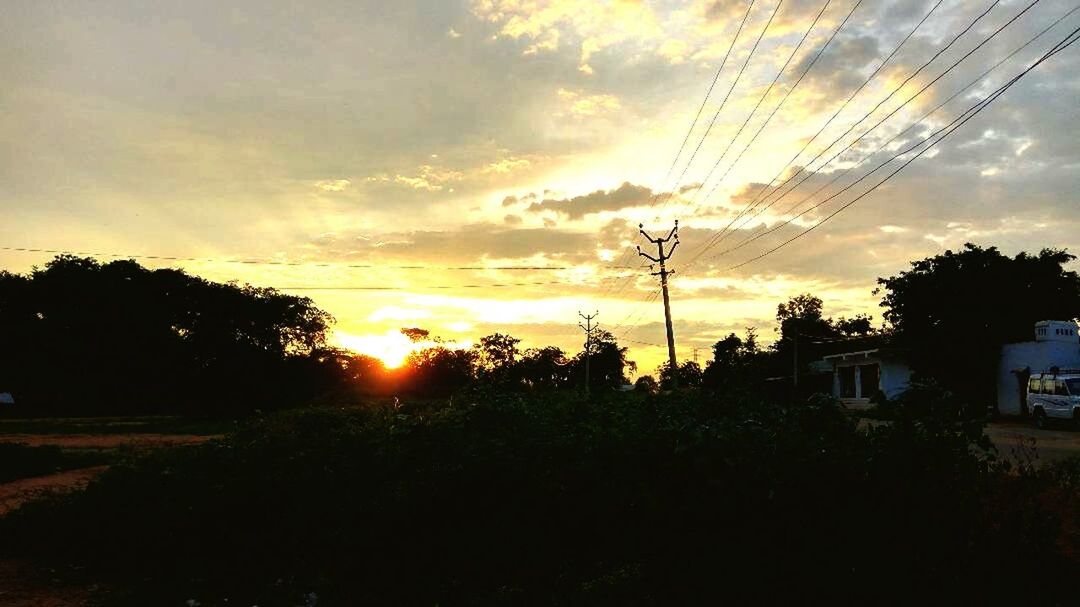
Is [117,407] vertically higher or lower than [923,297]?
lower

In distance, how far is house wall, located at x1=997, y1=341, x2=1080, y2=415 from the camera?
110ft

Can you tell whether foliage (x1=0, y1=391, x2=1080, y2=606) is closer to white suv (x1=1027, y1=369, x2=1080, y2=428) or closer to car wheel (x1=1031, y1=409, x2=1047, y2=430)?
white suv (x1=1027, y1=369, x2=1080, y2=428)

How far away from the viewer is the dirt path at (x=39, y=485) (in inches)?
555

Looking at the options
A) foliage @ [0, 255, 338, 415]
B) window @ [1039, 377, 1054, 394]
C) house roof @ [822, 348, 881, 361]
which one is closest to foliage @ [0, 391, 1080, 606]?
window @ [1039, 377, 1054, 394]

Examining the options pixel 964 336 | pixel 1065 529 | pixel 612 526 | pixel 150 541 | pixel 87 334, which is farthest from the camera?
pixel 87 334

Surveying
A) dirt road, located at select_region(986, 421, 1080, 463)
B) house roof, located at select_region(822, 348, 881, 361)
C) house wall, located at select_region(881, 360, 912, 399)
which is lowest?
dirt road, located at select_region(986, 421, 1080, 463)

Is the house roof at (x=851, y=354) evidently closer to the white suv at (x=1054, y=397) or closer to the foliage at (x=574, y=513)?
the white suv at (x=1054, y=397)

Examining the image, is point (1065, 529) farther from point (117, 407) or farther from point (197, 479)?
point (117, 407)

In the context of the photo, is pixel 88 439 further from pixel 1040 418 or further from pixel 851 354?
pixel 851 354

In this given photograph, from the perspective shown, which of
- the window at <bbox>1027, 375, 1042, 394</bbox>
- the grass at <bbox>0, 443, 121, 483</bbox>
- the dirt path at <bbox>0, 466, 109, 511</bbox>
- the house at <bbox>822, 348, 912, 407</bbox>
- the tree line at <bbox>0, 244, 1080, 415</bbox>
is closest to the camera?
the dirt path at <bbox>0, 466, 109, 511</bbox>

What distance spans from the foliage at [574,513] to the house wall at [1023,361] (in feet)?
96.4

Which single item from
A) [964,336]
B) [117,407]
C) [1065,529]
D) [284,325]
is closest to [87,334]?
[117,407]

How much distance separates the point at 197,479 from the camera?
10625 mm

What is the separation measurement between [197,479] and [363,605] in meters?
4.15
